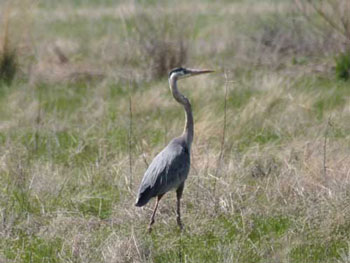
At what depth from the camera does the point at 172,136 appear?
8.13 metres

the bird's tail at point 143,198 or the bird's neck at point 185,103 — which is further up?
the bird's neck at point 185,103

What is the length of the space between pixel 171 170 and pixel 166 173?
56 millimetres

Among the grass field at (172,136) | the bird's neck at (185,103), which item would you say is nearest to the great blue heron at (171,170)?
the bird's neck at (185,103)

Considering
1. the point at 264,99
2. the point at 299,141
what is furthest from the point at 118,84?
the point at 299,141

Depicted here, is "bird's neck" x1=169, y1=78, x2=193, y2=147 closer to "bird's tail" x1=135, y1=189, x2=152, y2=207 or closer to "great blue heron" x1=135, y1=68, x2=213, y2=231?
"great blue heron" x1=135, y1=68, x2=213, y2=231

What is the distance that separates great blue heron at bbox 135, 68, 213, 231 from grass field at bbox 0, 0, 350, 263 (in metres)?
0.24

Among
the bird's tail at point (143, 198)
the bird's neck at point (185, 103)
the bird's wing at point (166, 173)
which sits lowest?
the bird's tail at point (143, 198)

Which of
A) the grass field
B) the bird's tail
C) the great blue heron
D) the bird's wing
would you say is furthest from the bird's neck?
the bird's tail

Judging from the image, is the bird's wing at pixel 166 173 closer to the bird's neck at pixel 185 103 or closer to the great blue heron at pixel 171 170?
the great blue heron at pixel 171 170

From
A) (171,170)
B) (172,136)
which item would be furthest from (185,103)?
(172,136)

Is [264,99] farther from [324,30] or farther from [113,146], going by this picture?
[324,30]

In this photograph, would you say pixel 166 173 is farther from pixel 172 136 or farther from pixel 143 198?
pixel 172 136

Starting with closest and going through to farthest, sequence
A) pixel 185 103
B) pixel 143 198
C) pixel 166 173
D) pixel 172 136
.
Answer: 1. pixel 143 198
2. pixel 166 173
3. pixel 185 103
4. pixel 172 136

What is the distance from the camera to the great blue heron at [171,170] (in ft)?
18.9
